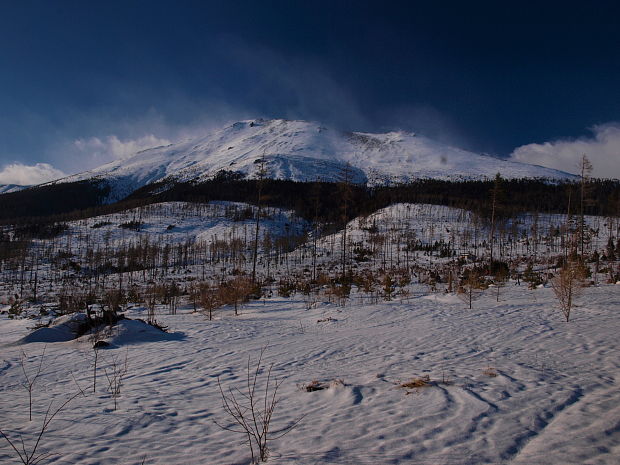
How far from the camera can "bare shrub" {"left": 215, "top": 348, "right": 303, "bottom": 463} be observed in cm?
288

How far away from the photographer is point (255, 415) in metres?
3.85

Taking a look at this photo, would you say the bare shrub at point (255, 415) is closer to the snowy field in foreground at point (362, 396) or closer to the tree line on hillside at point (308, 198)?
the snowy field in foreground at point (362, 396)

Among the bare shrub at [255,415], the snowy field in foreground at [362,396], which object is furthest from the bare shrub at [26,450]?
the bare shrub at [255,415]

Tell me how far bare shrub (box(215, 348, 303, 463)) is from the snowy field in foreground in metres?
0.11

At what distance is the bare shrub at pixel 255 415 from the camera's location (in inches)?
113

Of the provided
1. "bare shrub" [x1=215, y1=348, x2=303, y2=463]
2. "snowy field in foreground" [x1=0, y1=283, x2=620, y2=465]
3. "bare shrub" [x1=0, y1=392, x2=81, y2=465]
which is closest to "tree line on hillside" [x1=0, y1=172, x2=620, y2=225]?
"snowy field in foreground" [x1=0, y1=283, x2=620, y2=465]

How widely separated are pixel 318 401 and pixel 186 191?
151 m

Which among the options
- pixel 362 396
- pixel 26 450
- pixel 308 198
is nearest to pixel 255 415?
pixel 362 396

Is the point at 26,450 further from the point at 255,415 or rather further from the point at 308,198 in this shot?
the point at 308,198

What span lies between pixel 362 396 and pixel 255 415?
1491 mm

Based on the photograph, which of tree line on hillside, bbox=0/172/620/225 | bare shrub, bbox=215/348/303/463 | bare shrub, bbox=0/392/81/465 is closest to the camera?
bare shrub, bbox=0/392/81/465

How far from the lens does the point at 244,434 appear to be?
10.9 feet

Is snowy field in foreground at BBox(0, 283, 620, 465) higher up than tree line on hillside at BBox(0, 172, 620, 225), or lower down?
lower down

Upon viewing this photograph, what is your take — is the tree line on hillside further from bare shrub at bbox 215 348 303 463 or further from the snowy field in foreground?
bare shrub at bbox 215 348 303 463
